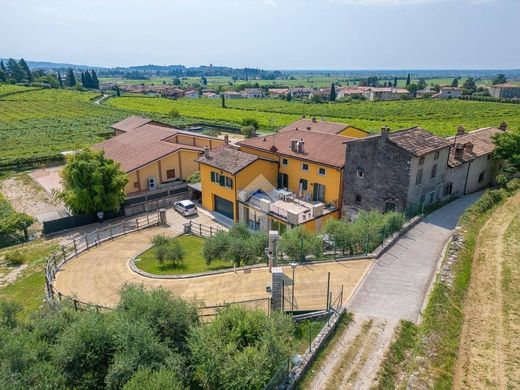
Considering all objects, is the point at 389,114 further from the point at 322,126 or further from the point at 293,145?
the point at 293,145

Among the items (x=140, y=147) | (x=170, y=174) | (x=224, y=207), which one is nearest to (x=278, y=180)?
(x=224, y=207)

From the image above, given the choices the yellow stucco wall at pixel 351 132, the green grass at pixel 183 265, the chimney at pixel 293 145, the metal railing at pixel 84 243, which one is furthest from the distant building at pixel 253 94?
the green grass at pixel 183 265

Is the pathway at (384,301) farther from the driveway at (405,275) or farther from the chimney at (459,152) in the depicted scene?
the chimney at (459,152)

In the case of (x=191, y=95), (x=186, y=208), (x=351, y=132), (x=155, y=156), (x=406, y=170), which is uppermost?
(x=406, y=170)

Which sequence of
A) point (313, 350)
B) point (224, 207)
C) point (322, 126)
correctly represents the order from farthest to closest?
point (322, 126) < point (224, 207) < point (313, 350)

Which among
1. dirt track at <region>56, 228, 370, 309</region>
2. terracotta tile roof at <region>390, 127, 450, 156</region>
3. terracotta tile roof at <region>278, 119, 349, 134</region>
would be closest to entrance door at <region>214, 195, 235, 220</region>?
dirt track at <region>56, 228, 370, 309</region>

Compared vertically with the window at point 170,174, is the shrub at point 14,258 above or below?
below
